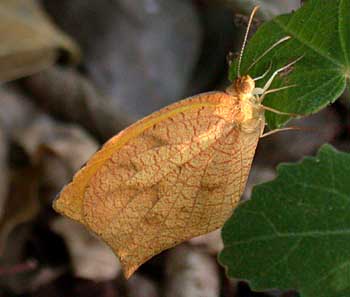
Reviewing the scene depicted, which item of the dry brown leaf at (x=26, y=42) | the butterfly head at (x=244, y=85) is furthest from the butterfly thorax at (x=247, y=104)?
the dry brown leaf at (x=26, y=42)

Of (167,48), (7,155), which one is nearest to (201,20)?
(167,48)

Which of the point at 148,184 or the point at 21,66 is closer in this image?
the point at 148,184

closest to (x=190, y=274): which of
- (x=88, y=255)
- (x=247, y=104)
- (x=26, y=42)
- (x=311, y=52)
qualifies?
(x=88, y=255)

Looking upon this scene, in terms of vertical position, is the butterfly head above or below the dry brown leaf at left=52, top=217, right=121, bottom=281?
above

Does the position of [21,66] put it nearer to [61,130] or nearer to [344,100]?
[61,130]

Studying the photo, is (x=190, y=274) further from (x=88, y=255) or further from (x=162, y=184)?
(x=162, y=184)

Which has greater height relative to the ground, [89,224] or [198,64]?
[89,224]

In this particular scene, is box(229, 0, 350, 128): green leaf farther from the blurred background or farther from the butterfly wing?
the blurred background

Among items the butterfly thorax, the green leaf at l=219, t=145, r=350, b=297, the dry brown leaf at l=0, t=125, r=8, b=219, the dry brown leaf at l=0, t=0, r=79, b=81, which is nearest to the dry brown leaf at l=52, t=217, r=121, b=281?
the dry brown leaf at l=0, t=125, r=8, b=219
